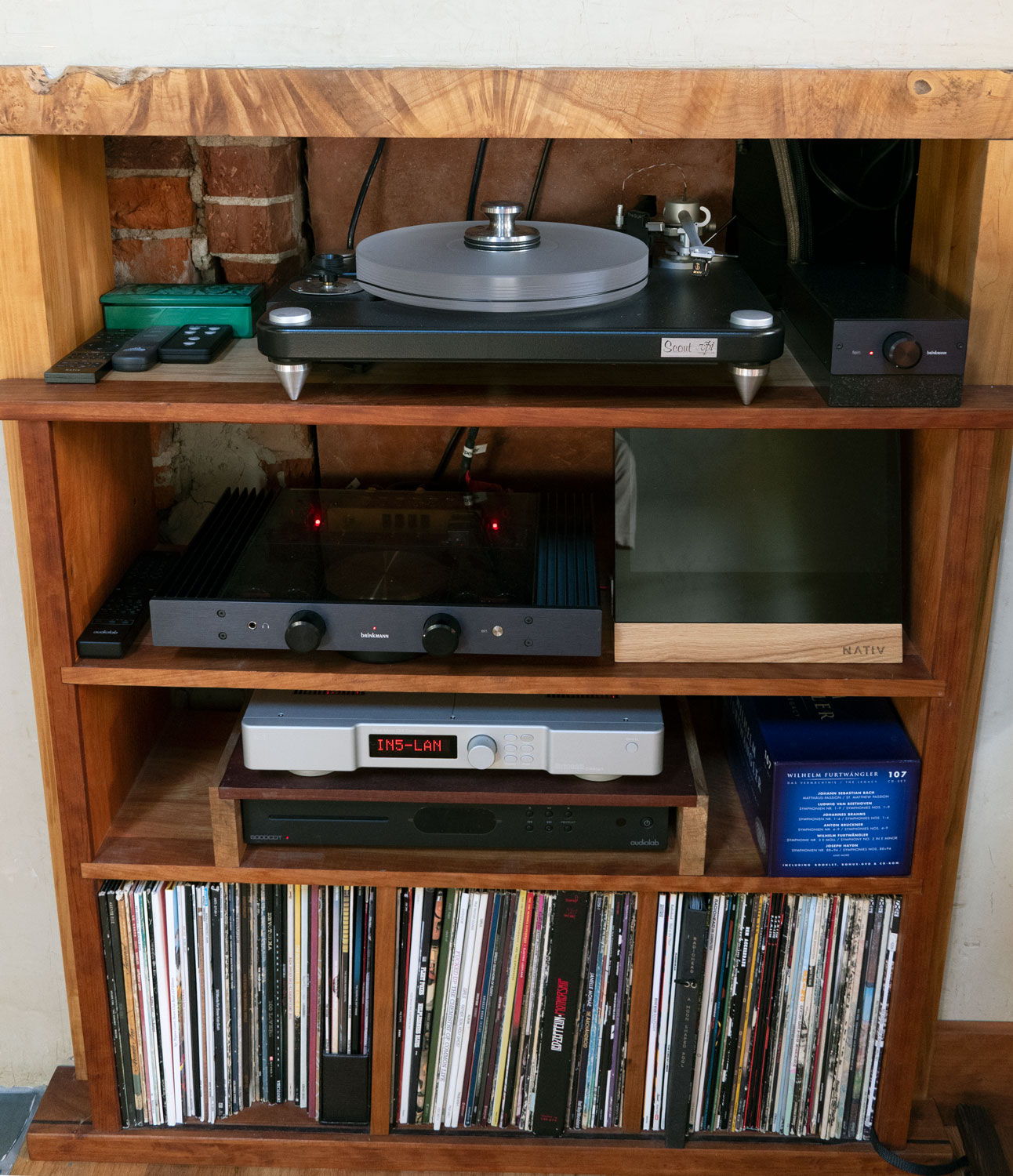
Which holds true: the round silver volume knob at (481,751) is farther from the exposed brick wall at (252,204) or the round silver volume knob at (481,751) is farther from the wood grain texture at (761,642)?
the exposed brick wall at (252,204)

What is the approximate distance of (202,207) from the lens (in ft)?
5.18

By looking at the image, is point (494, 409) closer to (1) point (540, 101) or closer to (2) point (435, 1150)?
(1) point (540, 101)

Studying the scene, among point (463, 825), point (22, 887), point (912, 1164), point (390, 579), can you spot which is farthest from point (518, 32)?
point (912, 1164)

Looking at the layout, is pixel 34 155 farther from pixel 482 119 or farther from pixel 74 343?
pixel 482 119

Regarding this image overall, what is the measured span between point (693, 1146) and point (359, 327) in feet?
3.51

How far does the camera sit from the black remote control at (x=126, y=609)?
4.57 ft

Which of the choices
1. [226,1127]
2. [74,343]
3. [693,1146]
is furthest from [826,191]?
[226,1127]

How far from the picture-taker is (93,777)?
4.85 feet

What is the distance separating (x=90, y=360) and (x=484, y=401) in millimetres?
424

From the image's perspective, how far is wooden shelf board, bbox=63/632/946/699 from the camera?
4.48ft

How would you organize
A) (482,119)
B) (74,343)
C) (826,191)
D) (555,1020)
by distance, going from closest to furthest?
1. (482,119)
2. (74,343)
3. (555,1020)
4. (826,191)

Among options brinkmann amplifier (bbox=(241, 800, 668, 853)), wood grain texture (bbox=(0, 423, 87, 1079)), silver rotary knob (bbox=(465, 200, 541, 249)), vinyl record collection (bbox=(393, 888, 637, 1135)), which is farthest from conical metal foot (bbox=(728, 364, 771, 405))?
wood grain texture (bbox=(0, 423, 87, 1079))

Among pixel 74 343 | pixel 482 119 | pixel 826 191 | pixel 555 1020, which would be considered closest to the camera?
pixel 482 119

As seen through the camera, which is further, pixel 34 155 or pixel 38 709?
pixel 38 709
